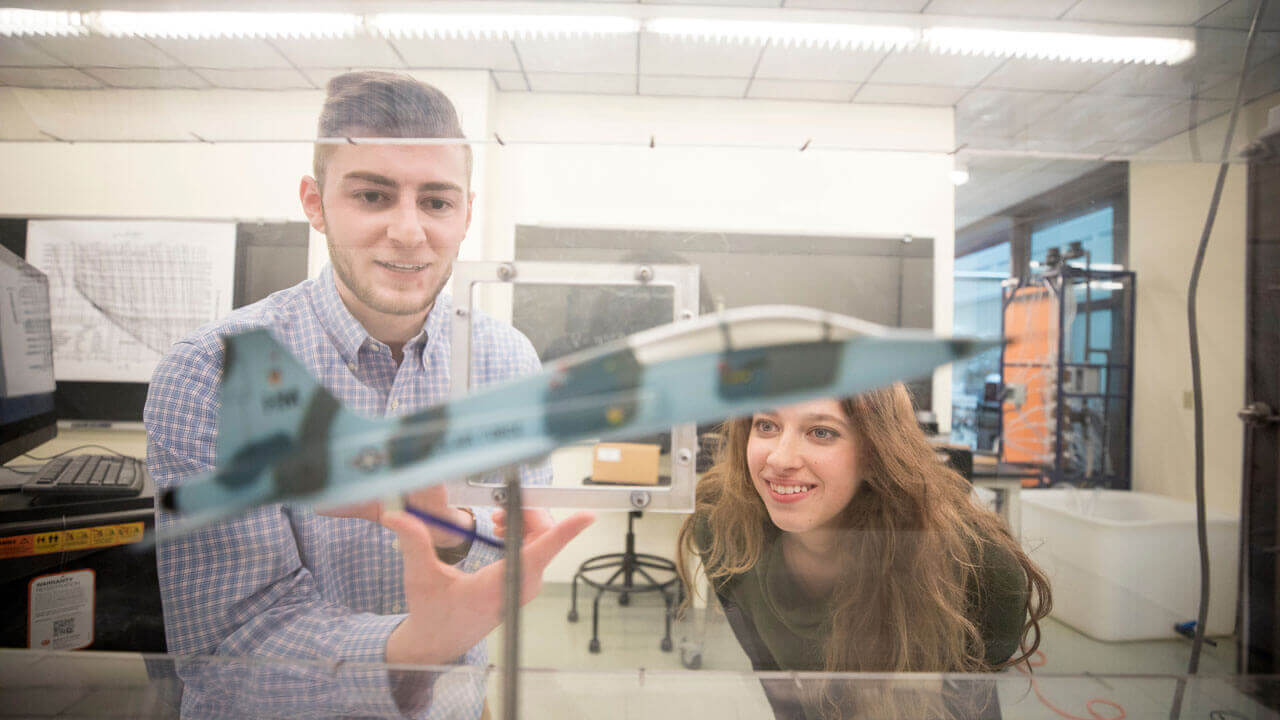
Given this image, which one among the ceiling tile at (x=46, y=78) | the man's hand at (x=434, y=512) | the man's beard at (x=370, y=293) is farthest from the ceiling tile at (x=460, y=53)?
the man's hand at (x=434, y=512)

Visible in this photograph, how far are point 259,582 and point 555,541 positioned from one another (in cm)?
33

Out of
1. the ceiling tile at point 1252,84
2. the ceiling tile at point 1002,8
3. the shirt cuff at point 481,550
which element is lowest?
the shirt cuff at point 481,550

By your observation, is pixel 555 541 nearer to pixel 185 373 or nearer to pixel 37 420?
pixel 185 373

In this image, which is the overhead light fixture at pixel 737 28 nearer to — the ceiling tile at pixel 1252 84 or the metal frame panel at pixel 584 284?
the ceiling tile at pixel 1252 84

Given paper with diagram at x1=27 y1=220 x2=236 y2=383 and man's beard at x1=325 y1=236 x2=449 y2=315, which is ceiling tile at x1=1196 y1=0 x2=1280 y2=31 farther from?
paper with diagram at x1=27 y1=220 x2=236 y2=383

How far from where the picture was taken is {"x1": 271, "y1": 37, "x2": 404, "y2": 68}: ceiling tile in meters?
0.65

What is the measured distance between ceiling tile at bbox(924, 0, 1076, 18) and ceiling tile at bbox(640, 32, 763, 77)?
232 mm

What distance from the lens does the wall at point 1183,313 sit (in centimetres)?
65

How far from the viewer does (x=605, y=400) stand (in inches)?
16.7

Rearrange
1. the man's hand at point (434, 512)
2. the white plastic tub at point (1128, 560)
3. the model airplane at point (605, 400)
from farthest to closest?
the white plastic tub at point (1128, 560)
the man's hand at point (434, 512)
the model airplane at point (605, 400)

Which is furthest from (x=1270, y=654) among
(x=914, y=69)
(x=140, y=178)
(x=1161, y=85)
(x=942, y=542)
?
(x=140, y=178)

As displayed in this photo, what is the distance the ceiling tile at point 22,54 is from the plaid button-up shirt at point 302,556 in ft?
1.35

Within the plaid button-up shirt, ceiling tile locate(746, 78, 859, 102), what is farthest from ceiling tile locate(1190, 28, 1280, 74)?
the plaid button-up shirt

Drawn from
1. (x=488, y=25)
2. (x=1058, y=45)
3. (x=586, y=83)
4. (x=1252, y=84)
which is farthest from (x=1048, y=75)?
(x=488, y=25)
